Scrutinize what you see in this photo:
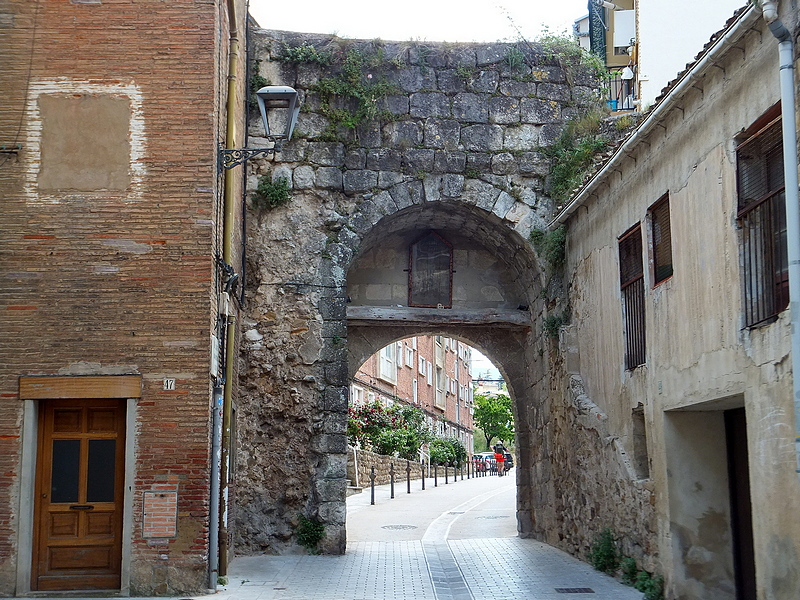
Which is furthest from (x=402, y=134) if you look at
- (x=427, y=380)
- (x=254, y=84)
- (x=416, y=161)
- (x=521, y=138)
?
(x=427, y=380)

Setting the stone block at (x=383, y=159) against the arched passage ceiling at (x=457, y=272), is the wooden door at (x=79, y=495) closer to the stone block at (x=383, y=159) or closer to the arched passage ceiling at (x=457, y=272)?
the arched passage ceiling at (x=457, y=272)

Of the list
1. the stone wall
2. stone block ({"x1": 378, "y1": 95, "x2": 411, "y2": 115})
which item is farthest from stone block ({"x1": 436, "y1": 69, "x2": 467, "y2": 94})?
the stone wall

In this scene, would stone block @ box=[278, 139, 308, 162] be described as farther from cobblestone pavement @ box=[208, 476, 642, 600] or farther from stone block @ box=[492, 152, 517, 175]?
cobblestone pavement @ box=[208, 476, 642, 600]

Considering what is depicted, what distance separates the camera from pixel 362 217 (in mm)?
12648

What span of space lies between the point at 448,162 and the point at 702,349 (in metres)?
5.94

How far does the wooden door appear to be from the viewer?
8555 millimetres

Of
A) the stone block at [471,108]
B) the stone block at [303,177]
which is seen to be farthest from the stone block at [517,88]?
the stone block at [303,177]

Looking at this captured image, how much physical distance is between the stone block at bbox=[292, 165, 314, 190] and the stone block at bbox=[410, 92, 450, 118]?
1.65m

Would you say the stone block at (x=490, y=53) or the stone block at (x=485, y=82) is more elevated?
the stone block at (x=490, y=53)

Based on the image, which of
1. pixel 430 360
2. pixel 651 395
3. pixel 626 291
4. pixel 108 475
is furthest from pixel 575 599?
pixel 430 360

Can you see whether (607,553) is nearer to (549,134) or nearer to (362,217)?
(362,217)

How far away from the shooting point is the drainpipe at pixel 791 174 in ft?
19.4

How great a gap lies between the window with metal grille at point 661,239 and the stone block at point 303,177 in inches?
202

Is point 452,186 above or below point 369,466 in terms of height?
above
